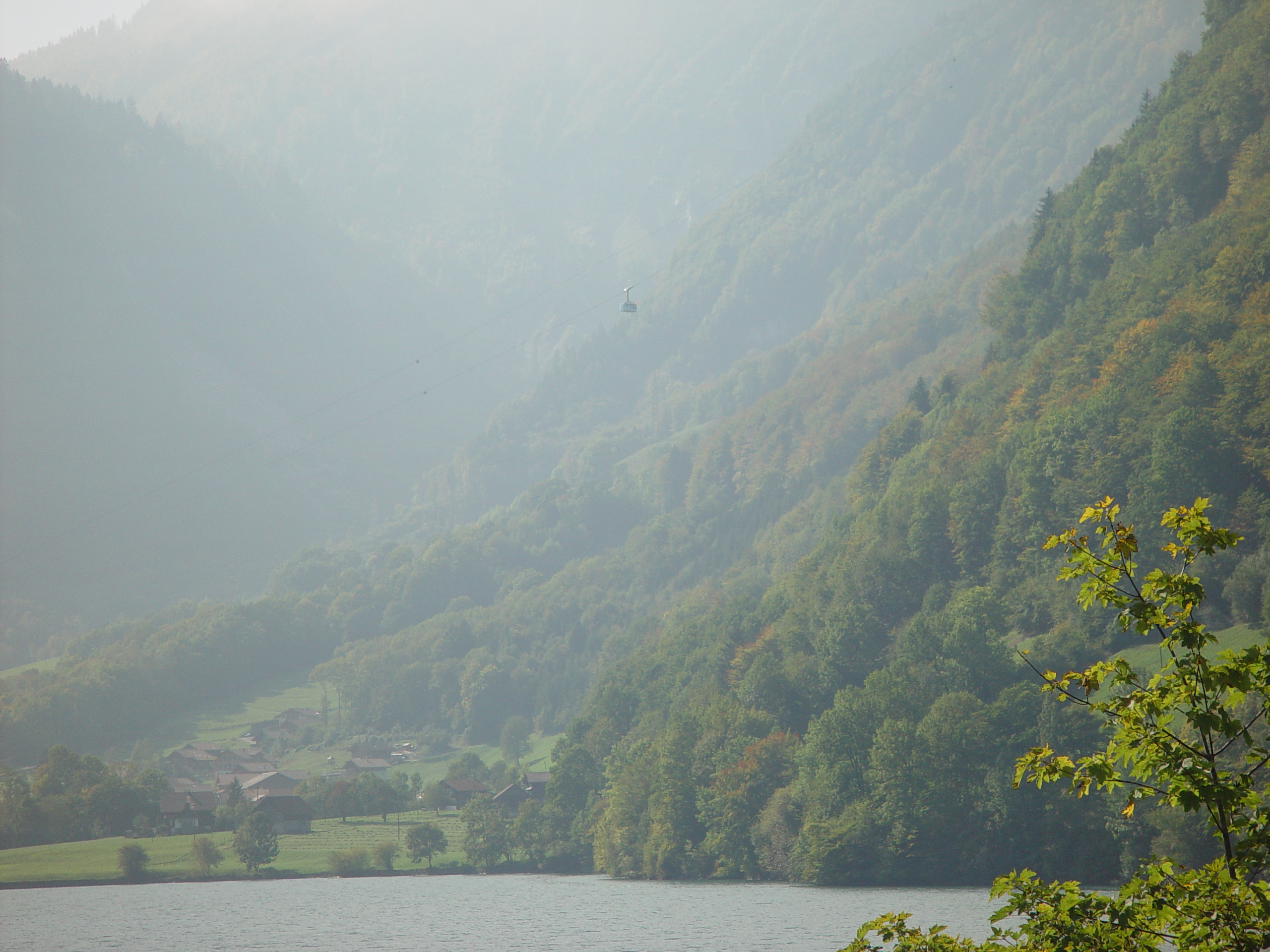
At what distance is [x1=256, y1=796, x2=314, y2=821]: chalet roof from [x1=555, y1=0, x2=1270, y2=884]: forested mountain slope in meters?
32.3

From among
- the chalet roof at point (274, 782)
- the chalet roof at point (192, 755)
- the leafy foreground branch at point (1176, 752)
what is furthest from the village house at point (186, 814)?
the leafy foreground branch at point (1176, 752)

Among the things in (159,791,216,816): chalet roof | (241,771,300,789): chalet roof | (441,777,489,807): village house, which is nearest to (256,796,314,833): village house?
(159,791,216,816): chalet roof

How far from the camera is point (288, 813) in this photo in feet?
457

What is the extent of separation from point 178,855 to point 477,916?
5173cm

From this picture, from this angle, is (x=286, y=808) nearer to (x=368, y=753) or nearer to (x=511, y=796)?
(x=511, y=796)

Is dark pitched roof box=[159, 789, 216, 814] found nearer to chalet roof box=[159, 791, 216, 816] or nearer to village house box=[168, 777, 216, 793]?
chalet roof box=[159, 791, 216, 816]

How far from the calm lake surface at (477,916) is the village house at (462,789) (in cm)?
4538

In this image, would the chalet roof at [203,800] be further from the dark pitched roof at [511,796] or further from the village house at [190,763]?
the village house at [190,763]

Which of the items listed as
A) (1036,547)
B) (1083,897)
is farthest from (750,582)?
(1083,897)

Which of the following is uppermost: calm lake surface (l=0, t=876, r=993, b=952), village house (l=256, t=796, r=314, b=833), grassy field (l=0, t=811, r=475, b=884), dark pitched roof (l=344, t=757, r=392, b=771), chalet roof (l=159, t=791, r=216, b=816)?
dark pitched roof (l=344, t=757, r=392, b=771)

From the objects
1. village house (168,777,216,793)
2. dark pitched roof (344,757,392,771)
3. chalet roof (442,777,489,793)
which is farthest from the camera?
dark pitched roof (344,757,392,771)

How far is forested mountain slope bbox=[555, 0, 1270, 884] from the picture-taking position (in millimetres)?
78750

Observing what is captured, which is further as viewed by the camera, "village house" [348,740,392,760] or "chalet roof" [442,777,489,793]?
"village house" [348,740,392,760]

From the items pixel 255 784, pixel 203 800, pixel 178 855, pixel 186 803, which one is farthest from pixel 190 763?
pixel 178 855
